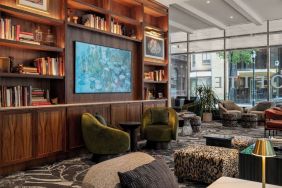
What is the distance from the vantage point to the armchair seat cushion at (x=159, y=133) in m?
5.72

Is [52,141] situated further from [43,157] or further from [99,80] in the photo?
[99,80]

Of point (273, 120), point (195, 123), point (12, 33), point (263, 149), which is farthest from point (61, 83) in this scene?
point (273, 120)

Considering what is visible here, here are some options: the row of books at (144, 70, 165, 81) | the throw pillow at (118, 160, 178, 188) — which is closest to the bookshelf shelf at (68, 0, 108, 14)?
the row of books at (144, 70, 165, 81)

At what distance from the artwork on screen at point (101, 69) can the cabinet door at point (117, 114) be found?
1.25 feet

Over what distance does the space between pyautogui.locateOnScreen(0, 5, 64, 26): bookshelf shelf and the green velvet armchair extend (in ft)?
8.86

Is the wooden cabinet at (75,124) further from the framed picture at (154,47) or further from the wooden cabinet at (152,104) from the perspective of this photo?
the framed picture at (154,47)

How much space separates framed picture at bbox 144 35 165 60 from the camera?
723 cm

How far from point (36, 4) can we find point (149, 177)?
403cm

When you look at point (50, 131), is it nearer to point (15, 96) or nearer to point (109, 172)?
point (15, 96)

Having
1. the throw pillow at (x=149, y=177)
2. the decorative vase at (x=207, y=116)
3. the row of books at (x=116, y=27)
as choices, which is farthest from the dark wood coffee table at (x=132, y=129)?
the decorative vase at (x=207, y=116)

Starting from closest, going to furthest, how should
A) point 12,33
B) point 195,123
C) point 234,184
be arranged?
point 234,184, point 12,33, point 195,123

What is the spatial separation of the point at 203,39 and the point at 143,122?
7.16 m

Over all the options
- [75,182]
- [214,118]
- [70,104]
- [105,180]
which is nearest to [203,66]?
[214,118]

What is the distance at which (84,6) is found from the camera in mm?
5500
